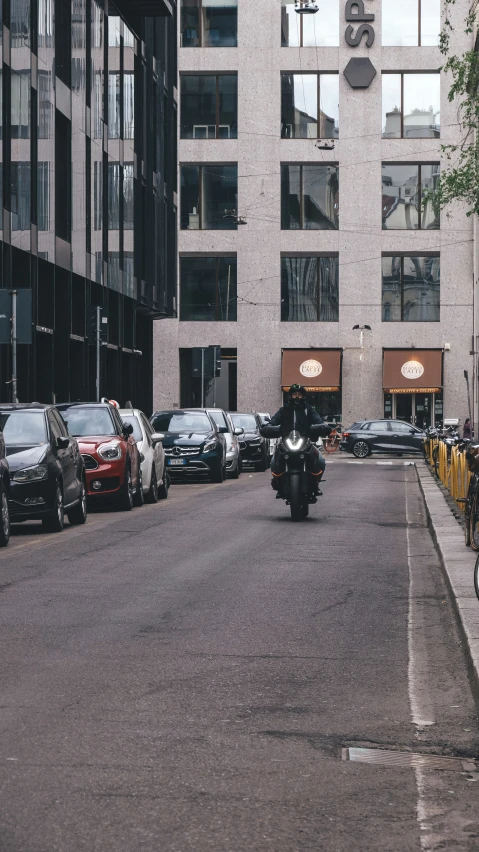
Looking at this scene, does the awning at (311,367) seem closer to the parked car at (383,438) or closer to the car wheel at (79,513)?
the parked car at (383,438)

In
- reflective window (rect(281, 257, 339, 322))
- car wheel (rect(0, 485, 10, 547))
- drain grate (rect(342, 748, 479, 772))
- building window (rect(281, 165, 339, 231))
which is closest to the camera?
drain grate (rect(342, 748, 479, 772))

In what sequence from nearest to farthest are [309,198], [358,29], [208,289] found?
[358,29], [309,198], [208,289]

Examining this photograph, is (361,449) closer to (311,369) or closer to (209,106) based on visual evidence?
(311,369)

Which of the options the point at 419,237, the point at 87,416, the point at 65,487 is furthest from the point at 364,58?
the point at 65,487

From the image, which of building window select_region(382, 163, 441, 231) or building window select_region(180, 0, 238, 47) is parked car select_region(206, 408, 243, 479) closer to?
building window select_region(382, 163, 441, 231)

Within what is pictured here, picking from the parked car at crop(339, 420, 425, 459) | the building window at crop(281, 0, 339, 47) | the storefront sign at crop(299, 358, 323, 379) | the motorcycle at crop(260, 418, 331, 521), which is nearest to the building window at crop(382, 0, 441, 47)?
the building window at crop(281, 0, 339, 47)

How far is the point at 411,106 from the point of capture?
211 feet

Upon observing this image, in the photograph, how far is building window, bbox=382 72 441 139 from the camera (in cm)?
6431

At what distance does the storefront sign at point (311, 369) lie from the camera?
210 feet

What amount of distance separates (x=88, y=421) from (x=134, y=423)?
7.02ft

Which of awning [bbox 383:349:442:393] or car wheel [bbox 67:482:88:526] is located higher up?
awning [bbox 383:349:442:393]

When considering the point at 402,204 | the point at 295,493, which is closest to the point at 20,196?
the point at 295,493

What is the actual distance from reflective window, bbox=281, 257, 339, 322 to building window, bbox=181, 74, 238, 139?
661cm

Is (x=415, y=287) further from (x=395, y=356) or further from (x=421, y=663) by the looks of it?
(x=421, y=663)
